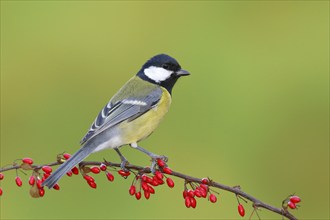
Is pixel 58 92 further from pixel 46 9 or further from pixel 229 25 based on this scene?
pixel 229 25

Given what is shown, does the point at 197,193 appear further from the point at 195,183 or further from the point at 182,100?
the point at 182,100

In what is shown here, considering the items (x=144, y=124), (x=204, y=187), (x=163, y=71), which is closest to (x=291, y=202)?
(x=204, y=187)

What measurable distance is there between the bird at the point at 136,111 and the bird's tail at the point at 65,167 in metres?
0.02

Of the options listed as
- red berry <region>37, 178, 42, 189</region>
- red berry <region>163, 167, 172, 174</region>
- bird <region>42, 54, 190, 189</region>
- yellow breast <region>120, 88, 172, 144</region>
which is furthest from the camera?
yellow breast <region>120, 88, 172, 144</region>

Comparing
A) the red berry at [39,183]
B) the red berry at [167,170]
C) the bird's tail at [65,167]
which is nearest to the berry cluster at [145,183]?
the red berry at [167,170]

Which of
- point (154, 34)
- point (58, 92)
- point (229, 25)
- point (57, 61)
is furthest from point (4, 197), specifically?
point (229, 25)

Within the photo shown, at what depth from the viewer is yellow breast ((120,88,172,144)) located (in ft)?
11.5

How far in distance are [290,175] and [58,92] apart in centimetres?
176

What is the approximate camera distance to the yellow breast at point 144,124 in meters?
3.50

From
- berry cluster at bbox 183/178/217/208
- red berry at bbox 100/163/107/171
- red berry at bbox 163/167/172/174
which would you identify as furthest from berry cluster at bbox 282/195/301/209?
red berry at bbox 100/163/107/171

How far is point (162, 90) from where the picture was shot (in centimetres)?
377

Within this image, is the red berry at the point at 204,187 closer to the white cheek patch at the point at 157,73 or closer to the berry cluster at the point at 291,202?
the berry cluster at the point at 291,202

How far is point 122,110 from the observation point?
351cm

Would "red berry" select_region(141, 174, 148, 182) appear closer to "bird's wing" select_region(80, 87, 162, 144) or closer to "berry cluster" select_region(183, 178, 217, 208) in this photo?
"berry cluster" select_region(183, 178, 217, 208)
